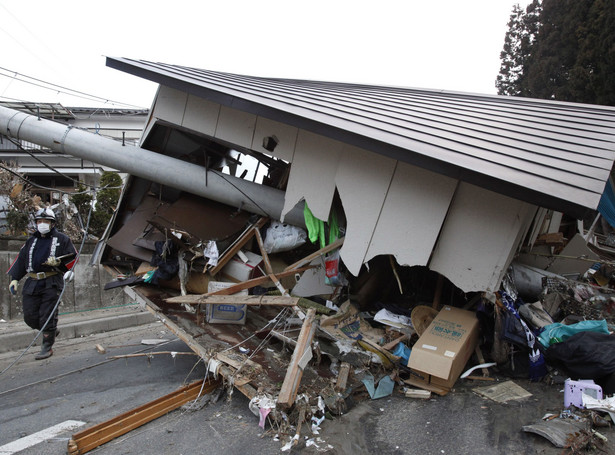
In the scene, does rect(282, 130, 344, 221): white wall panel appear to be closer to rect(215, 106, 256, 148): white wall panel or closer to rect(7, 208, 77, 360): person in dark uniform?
rect(215, 106, 256, 148): white wall panel

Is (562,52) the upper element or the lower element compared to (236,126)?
upper

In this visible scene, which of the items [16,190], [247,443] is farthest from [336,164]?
[16,190]

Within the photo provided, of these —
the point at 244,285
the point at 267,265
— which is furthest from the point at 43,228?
the point at 267,265

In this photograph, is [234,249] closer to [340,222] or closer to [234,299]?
[234,299]

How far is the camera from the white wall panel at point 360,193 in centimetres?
407

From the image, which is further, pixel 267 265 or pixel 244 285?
pixel 267 265

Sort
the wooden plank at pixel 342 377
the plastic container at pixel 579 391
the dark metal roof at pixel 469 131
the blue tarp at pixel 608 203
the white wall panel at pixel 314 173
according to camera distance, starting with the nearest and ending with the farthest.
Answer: the dark metal roof at pixel 469 131 → the plastic container at pixel 579 391 → the wooden plank at pixel 342 377 → the white wall panel at pixel 314 173 → the blue tarp at pixel 608 203

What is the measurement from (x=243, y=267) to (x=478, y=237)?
9.84 ft

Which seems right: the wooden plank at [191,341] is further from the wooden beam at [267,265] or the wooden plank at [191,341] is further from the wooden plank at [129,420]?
the wooden beam at [267,265]

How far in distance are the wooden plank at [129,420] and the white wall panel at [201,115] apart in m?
3.12

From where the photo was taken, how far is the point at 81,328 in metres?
7.17

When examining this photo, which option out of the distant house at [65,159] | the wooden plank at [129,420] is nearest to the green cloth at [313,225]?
the wooden plank at [129,420]

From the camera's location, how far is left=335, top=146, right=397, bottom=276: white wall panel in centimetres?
407

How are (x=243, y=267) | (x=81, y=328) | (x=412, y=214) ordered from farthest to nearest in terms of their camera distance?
1. (x=81, y=328)
2. (x=243, y=267)
3. (x=412, y=214)
